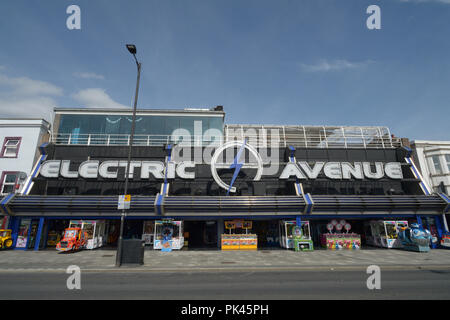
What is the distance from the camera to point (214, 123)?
1083 inches

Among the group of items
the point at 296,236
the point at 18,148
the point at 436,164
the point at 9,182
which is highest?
the point at 18,148

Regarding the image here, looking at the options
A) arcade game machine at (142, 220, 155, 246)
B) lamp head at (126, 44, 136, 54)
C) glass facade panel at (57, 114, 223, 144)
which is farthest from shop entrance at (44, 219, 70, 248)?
lamp head at (126, 44, 136, 54)

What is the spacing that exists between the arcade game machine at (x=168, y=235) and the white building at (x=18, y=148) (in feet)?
50.8

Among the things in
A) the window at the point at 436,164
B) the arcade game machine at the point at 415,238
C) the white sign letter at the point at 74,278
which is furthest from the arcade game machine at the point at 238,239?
the window at the point at 436,164

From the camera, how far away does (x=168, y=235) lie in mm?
20297

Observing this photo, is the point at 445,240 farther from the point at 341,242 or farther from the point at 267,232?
the point at 267,232

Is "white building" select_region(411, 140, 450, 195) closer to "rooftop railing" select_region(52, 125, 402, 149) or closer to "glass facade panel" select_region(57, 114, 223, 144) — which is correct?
"rooftop railing" select_region(52, 125, 402, 149)

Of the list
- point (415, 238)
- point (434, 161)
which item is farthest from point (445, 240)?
point (434, 161)

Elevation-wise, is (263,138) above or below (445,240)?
above

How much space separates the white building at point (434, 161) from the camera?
26938 millimetres

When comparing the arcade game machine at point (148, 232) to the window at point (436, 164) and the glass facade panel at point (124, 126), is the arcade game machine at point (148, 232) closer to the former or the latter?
the glass facade panel at point (124, 126)

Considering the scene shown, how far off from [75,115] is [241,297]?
28879 millimetres

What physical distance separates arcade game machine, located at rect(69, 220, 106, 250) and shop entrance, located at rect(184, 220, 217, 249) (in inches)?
323

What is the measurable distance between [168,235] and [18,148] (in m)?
19.7
